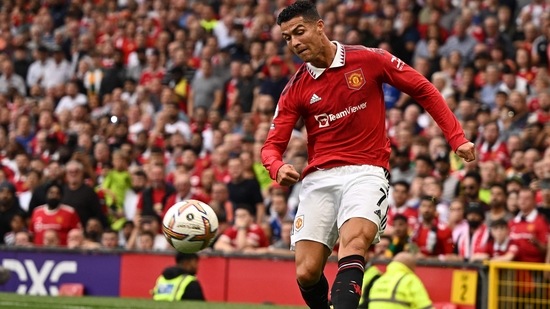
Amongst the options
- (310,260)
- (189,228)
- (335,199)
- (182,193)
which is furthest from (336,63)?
(182,193)

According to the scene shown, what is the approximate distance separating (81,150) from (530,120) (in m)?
7.73

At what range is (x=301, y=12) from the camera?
8.82 m

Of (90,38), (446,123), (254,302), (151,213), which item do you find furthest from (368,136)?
(90,38)

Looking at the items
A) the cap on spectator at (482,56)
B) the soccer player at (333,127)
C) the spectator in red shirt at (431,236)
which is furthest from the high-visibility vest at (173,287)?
the cap on spectator at (482,56)

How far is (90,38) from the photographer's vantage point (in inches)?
993

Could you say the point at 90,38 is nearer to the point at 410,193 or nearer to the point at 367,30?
the point at 367,30

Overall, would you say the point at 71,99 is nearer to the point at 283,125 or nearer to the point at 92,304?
the point at 92,304

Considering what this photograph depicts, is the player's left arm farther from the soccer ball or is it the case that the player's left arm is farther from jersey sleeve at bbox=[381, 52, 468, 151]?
the soccer ball

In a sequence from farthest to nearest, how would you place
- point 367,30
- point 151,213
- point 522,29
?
point 367,30 → point 522,29 → point 151,213

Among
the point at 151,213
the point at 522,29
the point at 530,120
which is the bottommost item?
the point at 151,213

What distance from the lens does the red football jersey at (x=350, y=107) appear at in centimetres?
884

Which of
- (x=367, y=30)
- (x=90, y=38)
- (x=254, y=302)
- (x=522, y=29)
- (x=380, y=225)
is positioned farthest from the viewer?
(x=90, y=38)

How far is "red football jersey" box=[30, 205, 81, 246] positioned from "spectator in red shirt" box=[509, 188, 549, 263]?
21.7ft

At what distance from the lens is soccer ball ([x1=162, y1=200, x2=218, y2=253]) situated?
35.3 ft
